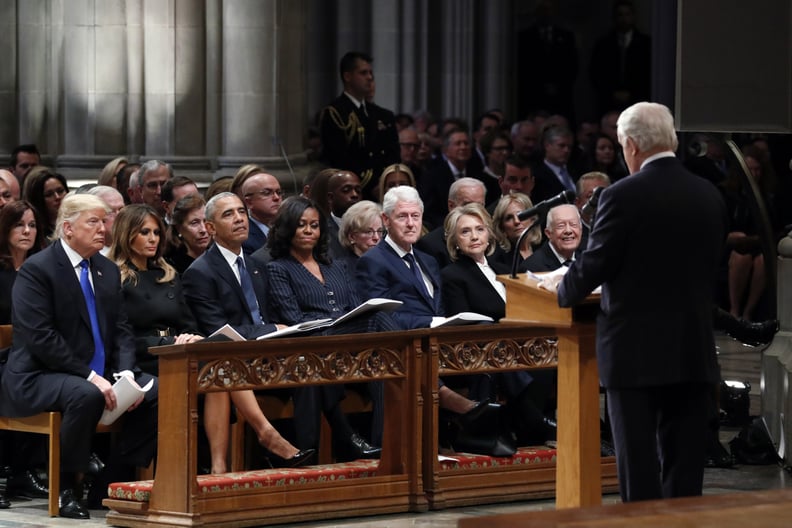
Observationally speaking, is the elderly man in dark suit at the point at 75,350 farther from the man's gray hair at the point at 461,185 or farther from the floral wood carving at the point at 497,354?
the man's gray hair at the point at 461,185

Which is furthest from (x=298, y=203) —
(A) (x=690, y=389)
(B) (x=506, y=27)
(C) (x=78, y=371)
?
(B) (x=506, y=27)

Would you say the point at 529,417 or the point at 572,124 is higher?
the point at 572,124

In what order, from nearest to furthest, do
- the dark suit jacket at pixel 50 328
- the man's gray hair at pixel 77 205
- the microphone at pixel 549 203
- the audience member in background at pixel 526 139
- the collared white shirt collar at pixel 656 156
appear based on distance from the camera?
the collared white shirt collar at pixel 656 156 < the microphone at pixel 549 203 < the dark suit jacket at pixel 50 328 < the man's gray hair at pixel 77 205 < the audience member in background at pixel 526 139

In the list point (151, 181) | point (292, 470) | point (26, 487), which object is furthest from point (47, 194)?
point (292, 470)

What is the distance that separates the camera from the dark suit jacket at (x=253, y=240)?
1113 cm

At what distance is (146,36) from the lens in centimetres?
1348

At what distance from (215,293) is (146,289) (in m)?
0.35

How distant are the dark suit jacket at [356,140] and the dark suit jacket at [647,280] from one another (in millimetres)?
6873

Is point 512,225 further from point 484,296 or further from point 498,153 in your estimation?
point 498,153

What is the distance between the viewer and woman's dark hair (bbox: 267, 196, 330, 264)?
1004cm

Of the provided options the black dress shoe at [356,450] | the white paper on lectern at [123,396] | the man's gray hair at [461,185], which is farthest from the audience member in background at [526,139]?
the white paper on lectern at [123,396]

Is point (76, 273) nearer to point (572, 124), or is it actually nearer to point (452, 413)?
point (452, 413)

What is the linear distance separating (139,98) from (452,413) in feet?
15.1

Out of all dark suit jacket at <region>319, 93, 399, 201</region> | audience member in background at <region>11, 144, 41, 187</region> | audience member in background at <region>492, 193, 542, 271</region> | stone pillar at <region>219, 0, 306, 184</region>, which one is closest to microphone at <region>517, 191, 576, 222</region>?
audience member in background at <region>492, 193, 542, 271</region>
